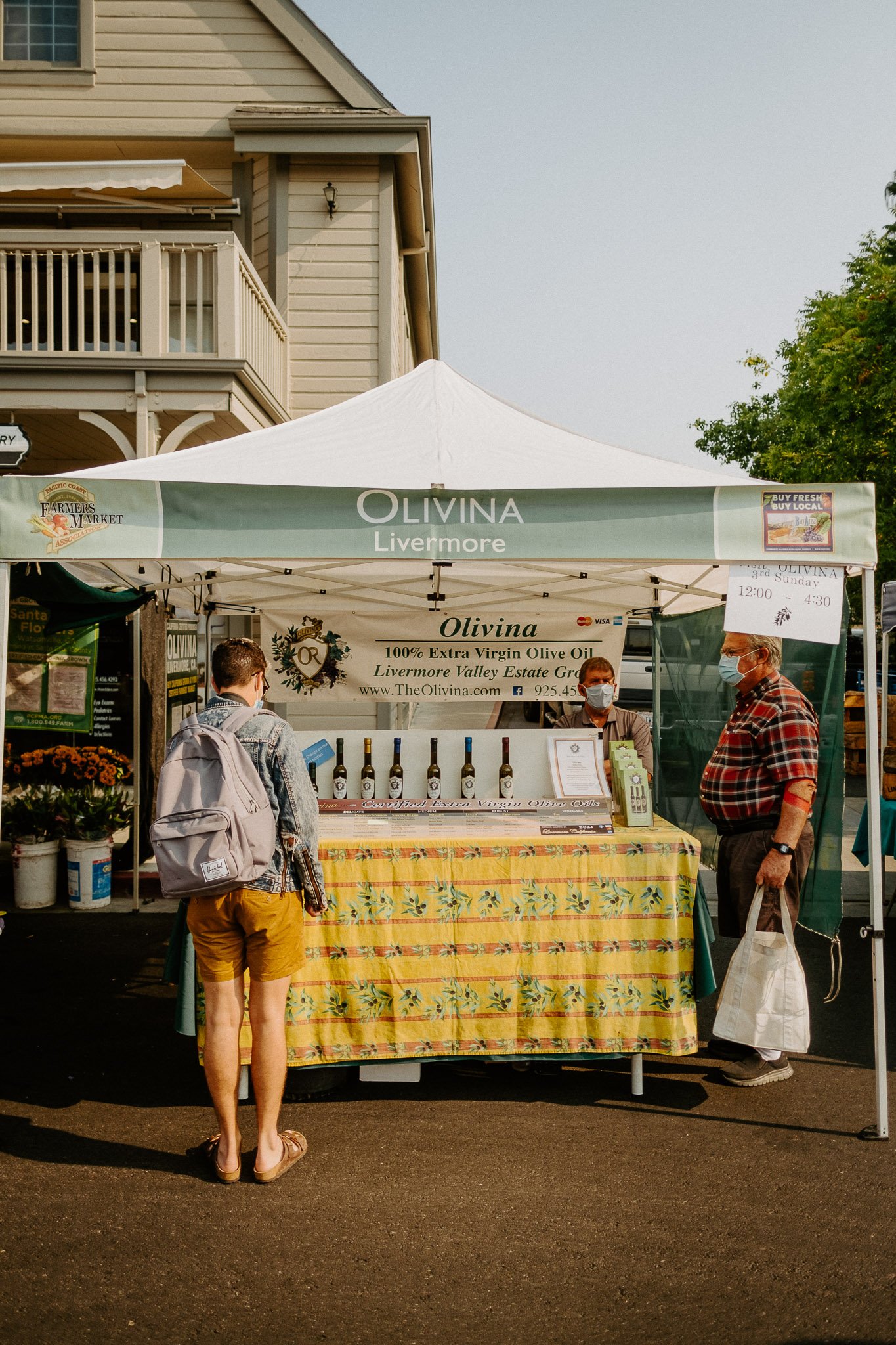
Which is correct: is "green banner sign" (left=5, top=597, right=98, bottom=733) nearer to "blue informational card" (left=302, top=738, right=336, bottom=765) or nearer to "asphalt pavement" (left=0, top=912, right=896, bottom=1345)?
"asphalt pavement" (left=0, top=912, right=896, bottom=1345)

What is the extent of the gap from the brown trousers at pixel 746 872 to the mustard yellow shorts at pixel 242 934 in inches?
80.6

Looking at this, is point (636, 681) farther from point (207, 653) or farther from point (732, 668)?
point (732, 668)

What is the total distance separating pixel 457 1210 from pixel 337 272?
10271mm

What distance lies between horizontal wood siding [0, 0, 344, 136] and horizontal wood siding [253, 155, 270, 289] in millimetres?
567

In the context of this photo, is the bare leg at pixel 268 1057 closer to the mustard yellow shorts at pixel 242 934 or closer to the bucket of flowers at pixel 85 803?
the mustard yellow shorts at pixel 242 934

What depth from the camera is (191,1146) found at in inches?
154

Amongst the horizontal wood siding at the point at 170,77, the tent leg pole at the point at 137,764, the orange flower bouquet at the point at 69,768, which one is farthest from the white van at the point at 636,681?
the tent leg pole at the point at 137,764

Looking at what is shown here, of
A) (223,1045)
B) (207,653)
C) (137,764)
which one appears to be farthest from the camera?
(137,764)

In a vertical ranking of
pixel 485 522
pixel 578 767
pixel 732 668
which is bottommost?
pixel 578 767

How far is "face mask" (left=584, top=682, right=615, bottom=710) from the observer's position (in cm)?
581

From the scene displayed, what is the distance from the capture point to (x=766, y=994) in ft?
13.9

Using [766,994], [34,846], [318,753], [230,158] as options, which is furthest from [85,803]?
[230,158]

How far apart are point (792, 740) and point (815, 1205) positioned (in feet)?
5.89

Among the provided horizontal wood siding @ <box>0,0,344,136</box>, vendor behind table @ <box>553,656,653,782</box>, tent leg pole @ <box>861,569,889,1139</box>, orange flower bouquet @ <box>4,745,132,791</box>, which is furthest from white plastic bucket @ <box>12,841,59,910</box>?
horizontal wood siding @ <box>0,0,344,136</box>
